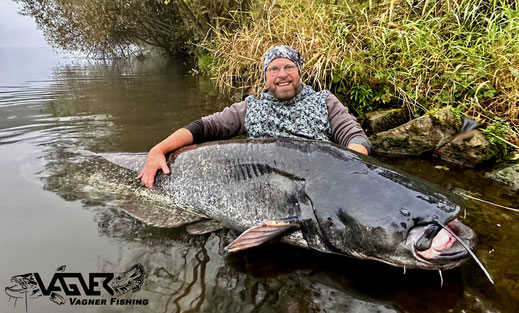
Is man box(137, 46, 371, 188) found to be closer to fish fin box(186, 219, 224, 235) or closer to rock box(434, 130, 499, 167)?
fish fin box(186, 219, 224, 235)

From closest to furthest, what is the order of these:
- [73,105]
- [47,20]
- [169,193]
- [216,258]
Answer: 1. [216,258]
2. [169,193]
3. [73,105]
4. [47,20]

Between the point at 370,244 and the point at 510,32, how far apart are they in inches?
159

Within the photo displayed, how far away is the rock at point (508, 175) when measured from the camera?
317 centimetres

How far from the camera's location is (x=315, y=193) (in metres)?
2.02

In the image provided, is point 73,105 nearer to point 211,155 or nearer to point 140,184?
point 140,184

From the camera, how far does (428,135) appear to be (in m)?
3.88

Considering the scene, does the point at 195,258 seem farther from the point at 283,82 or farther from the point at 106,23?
the point at 106,23

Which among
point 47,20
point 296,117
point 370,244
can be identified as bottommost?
point 370,244

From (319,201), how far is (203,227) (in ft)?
3.53

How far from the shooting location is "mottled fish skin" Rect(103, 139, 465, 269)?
5.69 feet

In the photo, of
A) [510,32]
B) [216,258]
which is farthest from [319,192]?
[510,32]

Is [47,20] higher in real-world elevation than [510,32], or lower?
higher

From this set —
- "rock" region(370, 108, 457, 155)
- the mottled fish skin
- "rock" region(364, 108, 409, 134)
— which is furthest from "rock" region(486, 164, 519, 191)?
the mottled fish skin

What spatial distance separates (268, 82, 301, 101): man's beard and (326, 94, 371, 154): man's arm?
37cm
